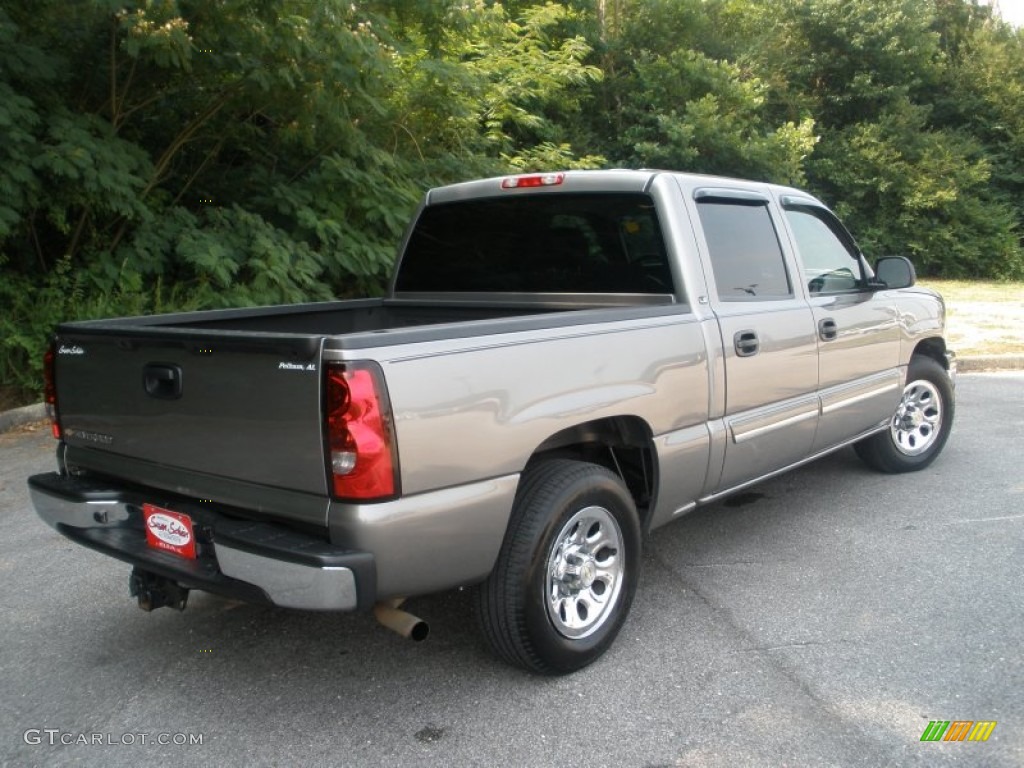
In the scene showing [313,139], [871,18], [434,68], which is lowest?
[313,139]

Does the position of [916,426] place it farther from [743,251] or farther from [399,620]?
[399,620]

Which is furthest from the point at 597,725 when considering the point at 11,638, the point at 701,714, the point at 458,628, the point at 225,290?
the point at 225,290

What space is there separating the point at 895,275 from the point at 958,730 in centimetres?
305

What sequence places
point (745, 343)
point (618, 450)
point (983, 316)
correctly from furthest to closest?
1. point (983, 316)
2. point (745, 343)
3. point (618, 450)

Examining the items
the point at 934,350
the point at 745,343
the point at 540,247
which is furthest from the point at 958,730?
the point at 934,350

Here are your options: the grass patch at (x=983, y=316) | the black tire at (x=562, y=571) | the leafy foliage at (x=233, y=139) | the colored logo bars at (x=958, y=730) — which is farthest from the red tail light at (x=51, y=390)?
the grass patch at (x=983, y=316)

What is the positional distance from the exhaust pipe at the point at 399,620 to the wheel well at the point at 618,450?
75 centimetres

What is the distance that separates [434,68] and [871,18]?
1579 centimetres

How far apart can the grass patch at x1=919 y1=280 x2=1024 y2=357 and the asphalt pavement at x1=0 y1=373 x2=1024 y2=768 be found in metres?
7.39

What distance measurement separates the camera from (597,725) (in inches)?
116

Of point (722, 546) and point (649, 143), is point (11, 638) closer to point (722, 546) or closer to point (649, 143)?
point (722, 546)

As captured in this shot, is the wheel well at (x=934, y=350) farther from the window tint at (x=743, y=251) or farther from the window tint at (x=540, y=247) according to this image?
the window tint at (x=540, y=247)

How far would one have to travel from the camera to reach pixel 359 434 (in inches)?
104

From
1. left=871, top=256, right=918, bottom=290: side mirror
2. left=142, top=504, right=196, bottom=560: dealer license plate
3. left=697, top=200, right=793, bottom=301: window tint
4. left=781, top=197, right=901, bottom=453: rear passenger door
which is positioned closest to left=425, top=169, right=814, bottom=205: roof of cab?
left=697, top=200, right=793, bottom=301: window tint
